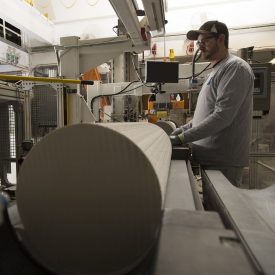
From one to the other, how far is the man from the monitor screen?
0.39 metres

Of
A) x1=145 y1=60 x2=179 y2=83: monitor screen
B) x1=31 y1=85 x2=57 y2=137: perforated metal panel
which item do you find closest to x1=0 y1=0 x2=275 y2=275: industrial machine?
x1=145 y1=60 x2=179 y2=83: monitor screen

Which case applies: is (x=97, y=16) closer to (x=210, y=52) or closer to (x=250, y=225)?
(x=210, y=52)

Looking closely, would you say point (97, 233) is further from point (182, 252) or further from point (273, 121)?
point (273, 121)

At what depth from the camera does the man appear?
1.53 meters

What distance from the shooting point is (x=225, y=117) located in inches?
59.5

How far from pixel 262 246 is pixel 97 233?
12.9 inches

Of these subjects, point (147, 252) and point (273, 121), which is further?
point (273, 121)

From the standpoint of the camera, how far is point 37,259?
1.47ft

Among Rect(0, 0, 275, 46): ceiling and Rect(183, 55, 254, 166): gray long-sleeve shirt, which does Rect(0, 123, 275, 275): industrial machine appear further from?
Rect(0, 0, 275, 46): ceiling

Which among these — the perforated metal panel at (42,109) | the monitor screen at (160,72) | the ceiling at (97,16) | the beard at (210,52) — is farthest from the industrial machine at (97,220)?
the ceiling at (97,16)

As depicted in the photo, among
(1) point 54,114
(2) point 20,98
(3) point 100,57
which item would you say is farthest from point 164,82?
(2) point 20,98

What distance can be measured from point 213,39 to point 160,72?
572 millimetres

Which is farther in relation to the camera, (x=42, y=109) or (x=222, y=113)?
(x=42, y=109)

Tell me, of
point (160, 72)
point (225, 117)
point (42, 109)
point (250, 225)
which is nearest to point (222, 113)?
point (225, 117)
